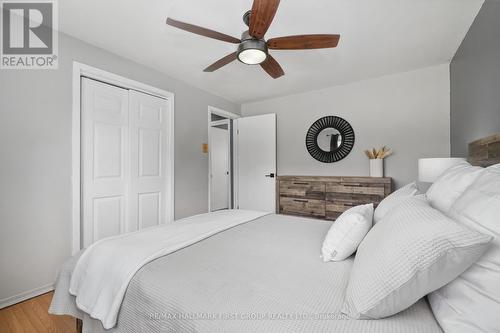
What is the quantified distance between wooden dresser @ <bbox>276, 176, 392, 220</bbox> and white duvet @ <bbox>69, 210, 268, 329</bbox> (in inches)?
87.4

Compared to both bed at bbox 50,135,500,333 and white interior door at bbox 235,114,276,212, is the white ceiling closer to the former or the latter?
white interior door at bbox 235,114,276,212

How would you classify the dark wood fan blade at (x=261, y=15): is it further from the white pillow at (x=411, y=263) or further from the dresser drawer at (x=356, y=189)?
the dresser drawer at (x=356, y=189)

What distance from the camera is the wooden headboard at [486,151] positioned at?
1.39 m

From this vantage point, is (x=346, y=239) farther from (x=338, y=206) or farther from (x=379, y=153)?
(x=379, y=153)

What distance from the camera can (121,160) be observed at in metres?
2.80

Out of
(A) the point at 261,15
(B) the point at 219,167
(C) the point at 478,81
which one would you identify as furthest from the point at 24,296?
(C) the point at 478,81

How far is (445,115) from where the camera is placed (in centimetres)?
304

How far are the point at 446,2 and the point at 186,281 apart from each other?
273 cm

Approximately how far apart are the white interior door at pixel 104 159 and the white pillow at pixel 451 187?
115 inches

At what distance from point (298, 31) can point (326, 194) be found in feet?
7.04

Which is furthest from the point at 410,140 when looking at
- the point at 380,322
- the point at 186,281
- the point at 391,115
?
the point at 186,281

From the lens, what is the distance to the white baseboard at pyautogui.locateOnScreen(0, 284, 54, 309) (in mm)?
1918

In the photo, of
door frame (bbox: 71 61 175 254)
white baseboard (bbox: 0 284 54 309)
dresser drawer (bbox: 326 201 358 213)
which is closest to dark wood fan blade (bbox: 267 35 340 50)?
door frame (bbox: 71 61 175 254)

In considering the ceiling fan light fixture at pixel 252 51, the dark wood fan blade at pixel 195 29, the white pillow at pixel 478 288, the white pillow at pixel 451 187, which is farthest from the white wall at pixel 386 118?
the white pillow at pixel 478 288
